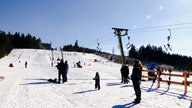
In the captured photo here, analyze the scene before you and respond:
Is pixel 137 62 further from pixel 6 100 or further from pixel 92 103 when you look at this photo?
pixel 6 100

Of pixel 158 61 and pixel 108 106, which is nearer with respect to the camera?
pixel 108 106

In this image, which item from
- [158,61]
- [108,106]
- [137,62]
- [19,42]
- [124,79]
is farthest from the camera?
[19,42]

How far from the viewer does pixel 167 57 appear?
148750 millimetres

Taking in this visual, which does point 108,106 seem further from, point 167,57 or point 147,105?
point 167,57

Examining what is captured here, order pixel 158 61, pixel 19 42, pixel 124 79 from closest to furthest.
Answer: pixel 124 79, pixel 158 61, pixel 19 42

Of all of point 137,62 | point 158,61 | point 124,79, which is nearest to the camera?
point 137,62

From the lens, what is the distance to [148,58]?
5876 inches

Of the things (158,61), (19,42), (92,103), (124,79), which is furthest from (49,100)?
(19,42)

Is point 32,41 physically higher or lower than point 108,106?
higher

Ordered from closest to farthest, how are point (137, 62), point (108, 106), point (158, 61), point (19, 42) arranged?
point (108, 106) < point (137, 62) < point (158, 61) < point (19, 42)

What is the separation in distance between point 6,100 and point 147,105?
616 centimetres

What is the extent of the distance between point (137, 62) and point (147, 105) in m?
1.98

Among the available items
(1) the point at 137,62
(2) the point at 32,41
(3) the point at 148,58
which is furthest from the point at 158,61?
(1) the point at 137,62

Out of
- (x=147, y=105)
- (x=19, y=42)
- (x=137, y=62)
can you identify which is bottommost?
(x=147, y=105)
